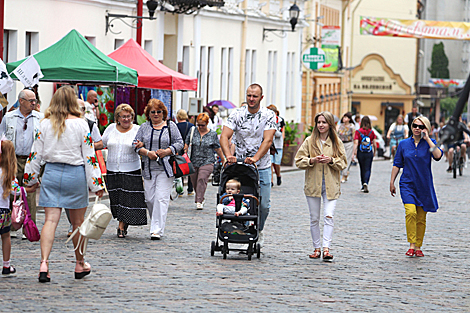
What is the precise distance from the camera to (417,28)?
45.2 metres

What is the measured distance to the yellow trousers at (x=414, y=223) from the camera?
1124cm

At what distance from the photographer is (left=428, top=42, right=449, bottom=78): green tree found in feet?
365

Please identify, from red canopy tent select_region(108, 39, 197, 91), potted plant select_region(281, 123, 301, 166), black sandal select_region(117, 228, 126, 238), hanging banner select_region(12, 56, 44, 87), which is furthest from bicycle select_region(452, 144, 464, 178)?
black sandal select_region(117, 228, 126, 238)

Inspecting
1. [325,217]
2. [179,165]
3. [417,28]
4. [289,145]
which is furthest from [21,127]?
[417,28]

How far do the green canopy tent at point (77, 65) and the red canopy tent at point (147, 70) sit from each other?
8.05 feet

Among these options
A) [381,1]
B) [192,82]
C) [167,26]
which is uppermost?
[381,1]

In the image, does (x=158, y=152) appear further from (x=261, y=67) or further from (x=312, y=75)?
(x=312, y=75)

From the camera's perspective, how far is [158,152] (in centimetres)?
1191

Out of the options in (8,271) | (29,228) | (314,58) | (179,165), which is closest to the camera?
(8,271)

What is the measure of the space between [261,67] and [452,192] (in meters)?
15.9

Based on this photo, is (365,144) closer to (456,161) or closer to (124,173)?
(456,161)

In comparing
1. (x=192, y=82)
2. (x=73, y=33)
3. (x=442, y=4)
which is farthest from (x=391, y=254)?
(x=442, y=4)

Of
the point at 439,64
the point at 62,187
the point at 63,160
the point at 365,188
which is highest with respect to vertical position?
the point at 439,64

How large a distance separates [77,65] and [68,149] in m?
7.43
